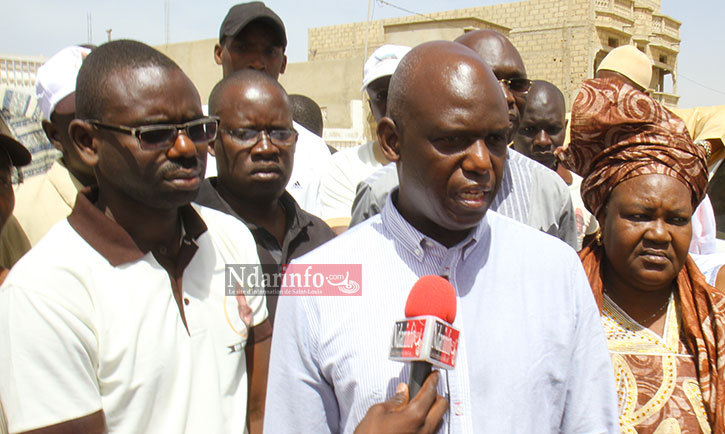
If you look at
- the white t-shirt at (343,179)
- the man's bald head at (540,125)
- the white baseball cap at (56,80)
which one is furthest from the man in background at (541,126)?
the white baseball cap at (56,80)

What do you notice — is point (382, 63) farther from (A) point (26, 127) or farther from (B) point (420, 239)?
(A) point (26, 127)

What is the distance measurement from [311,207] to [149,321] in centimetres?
203

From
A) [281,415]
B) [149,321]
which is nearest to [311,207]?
[149,321]

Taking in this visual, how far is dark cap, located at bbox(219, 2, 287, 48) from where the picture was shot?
397 cm

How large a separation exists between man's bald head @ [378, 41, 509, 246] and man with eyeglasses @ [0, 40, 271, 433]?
80 centimetres

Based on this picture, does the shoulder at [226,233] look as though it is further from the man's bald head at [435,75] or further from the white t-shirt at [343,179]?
the white t-shirt at [343,179]

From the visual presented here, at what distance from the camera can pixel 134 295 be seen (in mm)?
1947

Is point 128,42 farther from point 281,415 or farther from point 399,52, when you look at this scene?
point 399,52

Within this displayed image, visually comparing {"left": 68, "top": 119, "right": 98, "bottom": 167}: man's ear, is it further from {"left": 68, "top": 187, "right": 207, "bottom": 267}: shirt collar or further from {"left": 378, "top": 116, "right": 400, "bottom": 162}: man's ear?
{"left": 378, "top": 116, "right": 400, "bottom": 162}: man's ear

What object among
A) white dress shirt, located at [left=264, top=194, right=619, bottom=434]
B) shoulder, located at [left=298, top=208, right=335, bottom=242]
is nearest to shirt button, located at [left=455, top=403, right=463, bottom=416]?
white dress shirt, located at [left=264, top=194, right=619, bottom=434]

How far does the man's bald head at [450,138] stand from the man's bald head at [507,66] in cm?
158

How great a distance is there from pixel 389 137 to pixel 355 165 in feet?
5.88

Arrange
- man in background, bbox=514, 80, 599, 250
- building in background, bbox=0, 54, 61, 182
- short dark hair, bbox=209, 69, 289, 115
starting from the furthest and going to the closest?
man in background, bbox=514, 80, 599, 250 → building in background, bbox=0, 54, 61, 182 → short dark hair, bbox=209, 69, 289, 115

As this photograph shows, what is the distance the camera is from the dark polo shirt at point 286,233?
9.39 feet
